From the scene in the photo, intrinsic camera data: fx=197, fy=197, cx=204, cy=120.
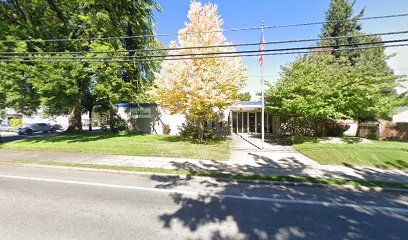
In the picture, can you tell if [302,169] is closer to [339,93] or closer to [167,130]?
[339,93]

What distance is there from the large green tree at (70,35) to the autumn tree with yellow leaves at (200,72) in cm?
423

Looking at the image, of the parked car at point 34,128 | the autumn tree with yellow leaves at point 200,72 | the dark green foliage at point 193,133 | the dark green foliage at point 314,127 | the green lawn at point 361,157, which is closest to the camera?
the green lawn at point 361,157

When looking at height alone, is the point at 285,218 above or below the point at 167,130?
below

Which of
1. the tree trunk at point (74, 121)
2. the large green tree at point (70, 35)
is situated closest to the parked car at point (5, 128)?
the tree trunk at point (74, 121)

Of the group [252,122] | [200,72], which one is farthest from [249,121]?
[200,72]

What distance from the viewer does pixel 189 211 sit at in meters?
4.39

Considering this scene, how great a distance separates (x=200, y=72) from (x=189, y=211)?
9.31 metres

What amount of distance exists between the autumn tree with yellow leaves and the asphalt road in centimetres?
668

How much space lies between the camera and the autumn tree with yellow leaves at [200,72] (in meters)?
12.1

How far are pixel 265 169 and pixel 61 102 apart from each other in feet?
44.2

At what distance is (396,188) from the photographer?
582 centimetres

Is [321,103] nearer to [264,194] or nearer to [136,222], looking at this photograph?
[264,194]

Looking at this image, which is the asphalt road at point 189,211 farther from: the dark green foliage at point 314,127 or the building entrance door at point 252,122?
the building entrance door at point 252,122

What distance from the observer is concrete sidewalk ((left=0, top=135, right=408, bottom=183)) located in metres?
7.24
